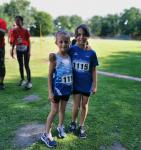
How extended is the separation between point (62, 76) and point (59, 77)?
46mm

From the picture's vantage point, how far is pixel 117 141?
5.71m

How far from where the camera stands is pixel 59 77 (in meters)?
5.22

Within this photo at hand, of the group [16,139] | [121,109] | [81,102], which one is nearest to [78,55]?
[81,102]

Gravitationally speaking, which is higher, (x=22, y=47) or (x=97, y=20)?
(x=22, y=47)

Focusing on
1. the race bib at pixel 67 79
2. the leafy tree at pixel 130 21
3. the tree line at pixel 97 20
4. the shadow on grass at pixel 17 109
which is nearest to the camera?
the race bib at pixel 67 79

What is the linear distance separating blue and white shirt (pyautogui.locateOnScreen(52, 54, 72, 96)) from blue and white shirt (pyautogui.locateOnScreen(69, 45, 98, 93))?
0.13 metres

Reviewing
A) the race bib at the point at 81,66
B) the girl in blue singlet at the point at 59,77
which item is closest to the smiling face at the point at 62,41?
the girl in blue singlet at the point at 59,77

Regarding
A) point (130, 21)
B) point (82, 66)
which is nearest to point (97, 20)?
point (130, 21)

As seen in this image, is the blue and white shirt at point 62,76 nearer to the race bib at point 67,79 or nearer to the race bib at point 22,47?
the race bib at point 67,79

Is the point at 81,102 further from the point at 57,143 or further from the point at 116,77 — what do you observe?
the point at 116,77

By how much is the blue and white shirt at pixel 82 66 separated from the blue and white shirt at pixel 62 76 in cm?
13

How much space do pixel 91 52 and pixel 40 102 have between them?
9.54 feet

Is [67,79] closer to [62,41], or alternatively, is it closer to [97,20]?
[62,41]

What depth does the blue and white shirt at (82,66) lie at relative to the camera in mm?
5363
